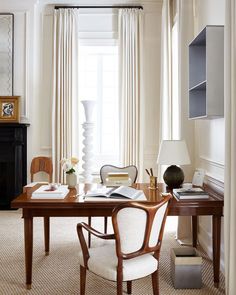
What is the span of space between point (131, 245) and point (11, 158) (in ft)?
12.7

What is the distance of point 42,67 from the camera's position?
231 inches

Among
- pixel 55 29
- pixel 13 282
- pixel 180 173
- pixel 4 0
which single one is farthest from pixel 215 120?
pixel 4 0

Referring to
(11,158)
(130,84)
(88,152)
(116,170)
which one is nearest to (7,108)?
(11,158)

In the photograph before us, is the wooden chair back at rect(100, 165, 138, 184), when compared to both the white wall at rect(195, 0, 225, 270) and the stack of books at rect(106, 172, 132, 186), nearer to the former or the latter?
the stack of books at rect(106, 172, 132, 186)

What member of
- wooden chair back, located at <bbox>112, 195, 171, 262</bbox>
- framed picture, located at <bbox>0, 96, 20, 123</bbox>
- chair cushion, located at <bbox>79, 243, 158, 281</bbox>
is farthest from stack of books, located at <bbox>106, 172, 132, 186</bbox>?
framed picture, located at <bbox>0, 96, 20, 123</bbox>

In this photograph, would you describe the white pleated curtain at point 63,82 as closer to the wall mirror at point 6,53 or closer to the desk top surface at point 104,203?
the wall mirror at point 6,53

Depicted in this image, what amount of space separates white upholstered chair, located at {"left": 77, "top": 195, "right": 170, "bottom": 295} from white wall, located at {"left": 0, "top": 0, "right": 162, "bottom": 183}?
352 centimetres

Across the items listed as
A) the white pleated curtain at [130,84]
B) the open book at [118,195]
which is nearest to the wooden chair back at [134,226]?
the open book at [118,195]

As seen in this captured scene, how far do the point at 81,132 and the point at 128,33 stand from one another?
1.73 meters

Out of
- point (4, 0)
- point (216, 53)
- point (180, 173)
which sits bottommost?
point (180, 173)

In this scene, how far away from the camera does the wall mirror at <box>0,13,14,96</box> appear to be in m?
Answer: 5.78

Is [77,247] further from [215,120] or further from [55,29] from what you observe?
[55,29]

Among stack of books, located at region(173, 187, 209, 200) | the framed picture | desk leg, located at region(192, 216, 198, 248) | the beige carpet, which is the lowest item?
the beige carpet

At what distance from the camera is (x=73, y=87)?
5.80 metres
